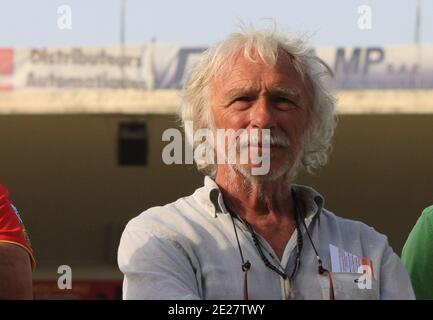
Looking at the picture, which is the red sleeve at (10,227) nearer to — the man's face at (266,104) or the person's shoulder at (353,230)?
the man's face at (266,104)

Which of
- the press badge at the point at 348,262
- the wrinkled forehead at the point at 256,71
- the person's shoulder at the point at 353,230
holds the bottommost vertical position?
the press badge at the point at 348,262

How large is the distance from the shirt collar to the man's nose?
0.67 feet

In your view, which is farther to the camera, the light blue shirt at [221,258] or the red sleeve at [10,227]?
the red sleeve at [10,227]

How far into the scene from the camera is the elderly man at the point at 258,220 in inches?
110

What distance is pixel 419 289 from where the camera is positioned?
3531mm

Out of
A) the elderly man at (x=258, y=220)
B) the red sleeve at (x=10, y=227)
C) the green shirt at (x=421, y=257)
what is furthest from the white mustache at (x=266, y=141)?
the green shirt at (x=421, y=257)

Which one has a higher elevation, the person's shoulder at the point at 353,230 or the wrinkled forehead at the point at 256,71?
the wrinkled forehead at the point at 256,71

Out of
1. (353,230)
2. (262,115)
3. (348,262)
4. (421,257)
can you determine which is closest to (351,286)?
(348,262)

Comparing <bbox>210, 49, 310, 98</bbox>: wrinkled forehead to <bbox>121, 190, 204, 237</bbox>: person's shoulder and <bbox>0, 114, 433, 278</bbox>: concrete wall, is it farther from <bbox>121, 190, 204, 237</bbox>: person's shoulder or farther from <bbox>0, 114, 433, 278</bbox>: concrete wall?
<bbox>0, 114, 433, 278</bbox>: concrete wall

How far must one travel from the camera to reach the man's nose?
9.62 ft

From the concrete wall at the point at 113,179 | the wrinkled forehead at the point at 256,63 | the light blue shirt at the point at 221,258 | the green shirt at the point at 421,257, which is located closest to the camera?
the light blue shirt at the point at 221,258

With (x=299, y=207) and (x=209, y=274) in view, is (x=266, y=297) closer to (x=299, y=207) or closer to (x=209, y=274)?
(x=209, y=274)

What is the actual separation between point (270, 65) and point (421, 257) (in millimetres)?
920
